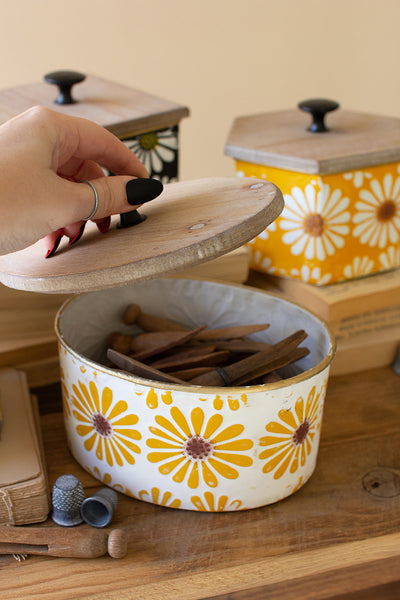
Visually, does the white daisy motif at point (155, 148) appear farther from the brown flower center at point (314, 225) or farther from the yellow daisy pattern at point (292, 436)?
the yellow daisy pattern at point (292, 436)

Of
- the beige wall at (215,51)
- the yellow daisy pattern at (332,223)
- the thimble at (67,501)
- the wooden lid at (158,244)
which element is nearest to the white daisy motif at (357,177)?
the yellow daisy pattern at (332,223)

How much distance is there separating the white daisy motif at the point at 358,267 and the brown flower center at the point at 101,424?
1.17ft

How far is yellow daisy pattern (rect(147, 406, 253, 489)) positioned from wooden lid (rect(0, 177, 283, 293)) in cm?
14

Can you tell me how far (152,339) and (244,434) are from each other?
18cm

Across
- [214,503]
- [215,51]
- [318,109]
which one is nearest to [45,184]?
[214,503]

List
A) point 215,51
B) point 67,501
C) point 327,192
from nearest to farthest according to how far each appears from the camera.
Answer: point 67,501 < point 327,192 < point 215,51

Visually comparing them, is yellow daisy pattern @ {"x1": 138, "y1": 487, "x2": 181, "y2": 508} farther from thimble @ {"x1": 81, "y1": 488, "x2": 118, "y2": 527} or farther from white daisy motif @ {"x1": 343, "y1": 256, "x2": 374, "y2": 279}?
white daisy motif @ {"x1": 343, "y1": 256, "x2": 374, "y2": 279}

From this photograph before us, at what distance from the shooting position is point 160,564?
1.71 ft

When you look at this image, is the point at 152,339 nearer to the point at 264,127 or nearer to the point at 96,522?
the point at 96,522

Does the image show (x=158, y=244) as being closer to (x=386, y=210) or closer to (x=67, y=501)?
(x=67, y=501)

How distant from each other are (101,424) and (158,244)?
19 centimetres

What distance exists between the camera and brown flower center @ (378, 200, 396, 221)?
752mm

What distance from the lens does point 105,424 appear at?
1.84ft

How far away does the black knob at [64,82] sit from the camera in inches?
29.0
